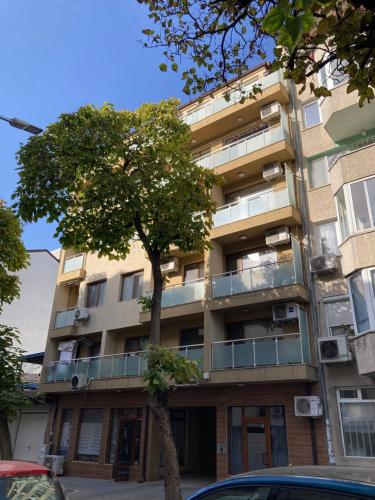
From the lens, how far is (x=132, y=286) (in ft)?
67.1

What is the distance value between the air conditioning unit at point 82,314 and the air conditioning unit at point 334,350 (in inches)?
480

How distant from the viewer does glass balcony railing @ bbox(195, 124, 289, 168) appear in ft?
55.7

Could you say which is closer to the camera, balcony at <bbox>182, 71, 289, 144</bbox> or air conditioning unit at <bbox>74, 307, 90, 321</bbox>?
balcony at <bbox>182, 71, 289, 144</bbox>

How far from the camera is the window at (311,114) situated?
17266 mm

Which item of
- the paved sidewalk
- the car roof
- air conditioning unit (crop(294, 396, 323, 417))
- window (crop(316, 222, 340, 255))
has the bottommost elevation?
the paved sidewalk

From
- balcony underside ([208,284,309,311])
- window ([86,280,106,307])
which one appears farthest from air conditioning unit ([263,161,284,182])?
window ([86,280,106,307])

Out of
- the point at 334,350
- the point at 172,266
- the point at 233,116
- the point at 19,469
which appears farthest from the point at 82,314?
the point at 19,469

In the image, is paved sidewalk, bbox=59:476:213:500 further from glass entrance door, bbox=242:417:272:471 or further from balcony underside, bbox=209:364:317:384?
balcony underside, bbox=209:364:317:384

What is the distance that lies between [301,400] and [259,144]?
9.99 metres

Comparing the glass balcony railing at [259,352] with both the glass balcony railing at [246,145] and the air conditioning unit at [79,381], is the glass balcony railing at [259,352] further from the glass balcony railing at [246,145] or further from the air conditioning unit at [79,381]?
the glass balcony railing at [246,145]

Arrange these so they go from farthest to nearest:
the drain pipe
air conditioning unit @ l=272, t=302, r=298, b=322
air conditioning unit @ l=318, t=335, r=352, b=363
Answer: air conditioning unit @ l=272, t=302, r=298, b=322 → the drain pipe → air conditioning unit @ l=318, t=335, r=352, b=363

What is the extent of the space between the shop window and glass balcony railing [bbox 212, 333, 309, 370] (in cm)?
941

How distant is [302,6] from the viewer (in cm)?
249

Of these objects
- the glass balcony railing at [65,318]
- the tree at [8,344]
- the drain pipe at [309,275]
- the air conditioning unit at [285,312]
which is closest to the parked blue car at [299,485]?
the tree at [8,344]
